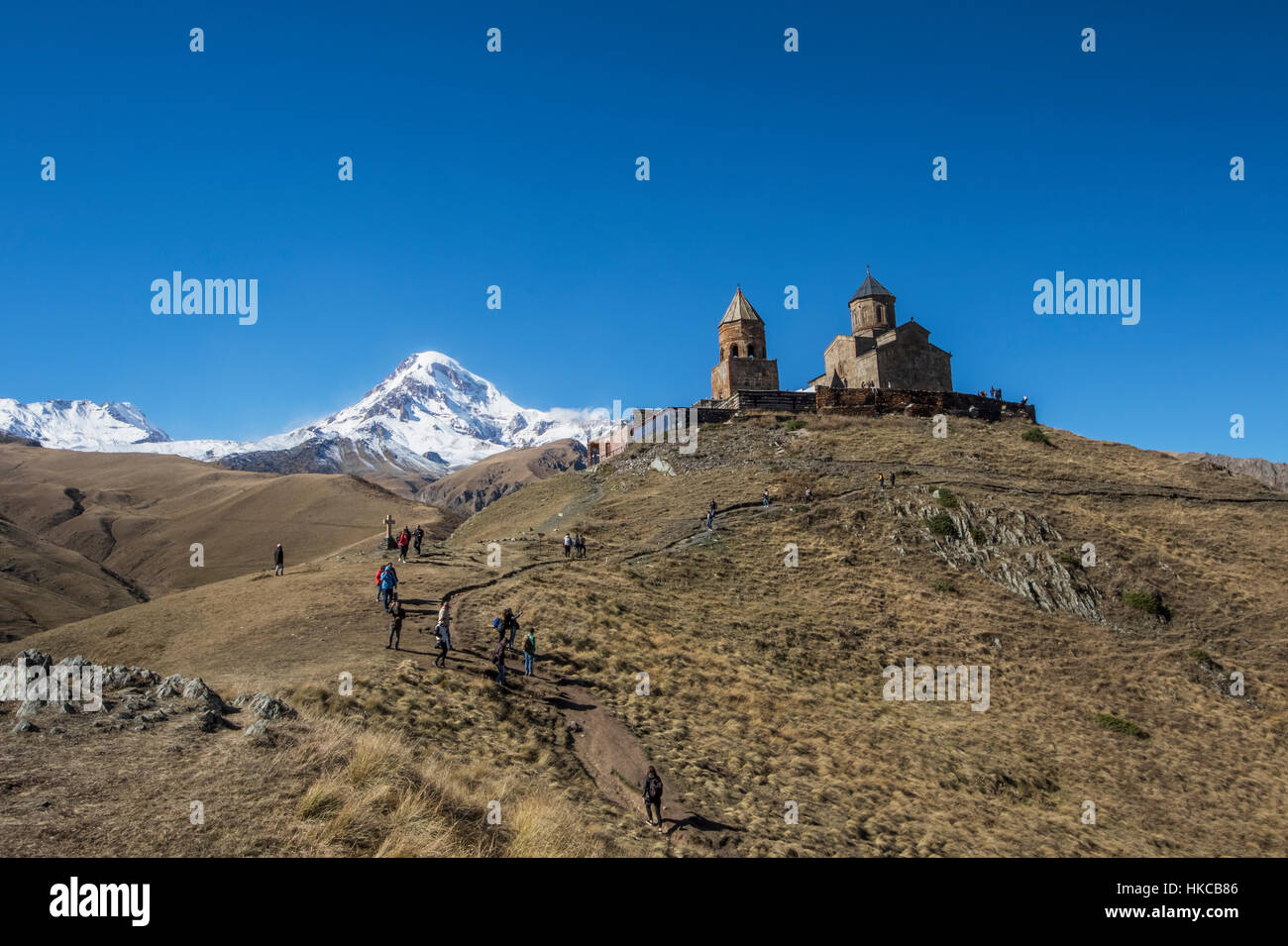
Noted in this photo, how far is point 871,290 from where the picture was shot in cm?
7075

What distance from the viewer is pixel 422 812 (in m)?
10.3

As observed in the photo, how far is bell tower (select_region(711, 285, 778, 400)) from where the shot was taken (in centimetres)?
6159

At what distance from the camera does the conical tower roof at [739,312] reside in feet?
205

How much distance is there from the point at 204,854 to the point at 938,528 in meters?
39.3

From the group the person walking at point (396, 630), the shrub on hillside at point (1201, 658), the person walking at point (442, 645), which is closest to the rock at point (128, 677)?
the person walking at point (396, 630)

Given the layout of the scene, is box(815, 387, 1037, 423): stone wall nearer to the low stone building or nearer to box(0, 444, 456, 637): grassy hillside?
the low stone building

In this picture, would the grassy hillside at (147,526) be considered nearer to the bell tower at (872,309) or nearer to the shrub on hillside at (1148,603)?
the bell tower at (872,309)

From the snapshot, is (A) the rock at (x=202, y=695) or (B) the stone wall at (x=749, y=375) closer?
(A) the rock at (x=202, y=695)

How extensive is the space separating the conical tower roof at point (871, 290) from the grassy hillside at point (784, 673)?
23.2 metres

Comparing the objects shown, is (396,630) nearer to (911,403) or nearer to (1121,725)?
(1121,725)

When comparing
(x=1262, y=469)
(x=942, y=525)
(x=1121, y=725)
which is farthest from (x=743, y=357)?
(x=1262, y=469)

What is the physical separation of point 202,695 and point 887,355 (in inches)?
2391
